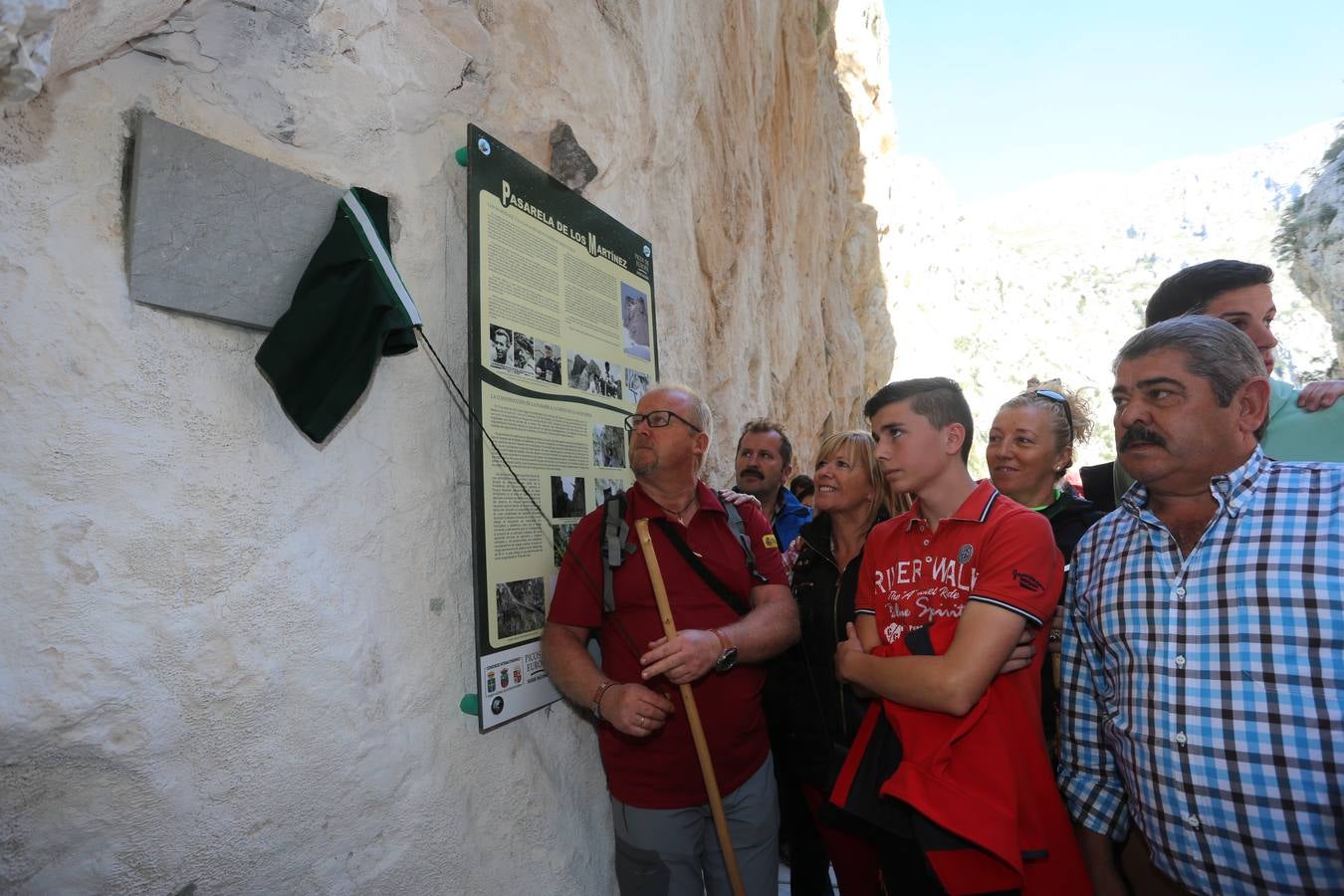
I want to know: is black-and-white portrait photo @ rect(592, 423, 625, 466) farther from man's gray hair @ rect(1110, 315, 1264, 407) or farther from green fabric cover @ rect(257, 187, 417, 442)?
man's gray hair @ rect(1110, 315, 1264, 407)

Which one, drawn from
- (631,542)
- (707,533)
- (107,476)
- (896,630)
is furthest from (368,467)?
(896,630)

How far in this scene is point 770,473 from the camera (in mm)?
4180

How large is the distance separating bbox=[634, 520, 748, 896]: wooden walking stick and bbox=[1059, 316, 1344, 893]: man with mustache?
112 cm

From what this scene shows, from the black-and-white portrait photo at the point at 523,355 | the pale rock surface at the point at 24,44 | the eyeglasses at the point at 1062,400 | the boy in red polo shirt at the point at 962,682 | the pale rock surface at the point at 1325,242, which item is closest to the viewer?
the pale rock surface at the point at 24,44

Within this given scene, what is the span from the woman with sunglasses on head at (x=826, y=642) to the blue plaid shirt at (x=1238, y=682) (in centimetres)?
104

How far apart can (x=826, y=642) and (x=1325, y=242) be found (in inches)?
1300

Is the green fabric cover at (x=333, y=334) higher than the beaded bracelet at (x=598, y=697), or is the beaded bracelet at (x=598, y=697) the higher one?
the green fabric cover at (x=333, y=334)

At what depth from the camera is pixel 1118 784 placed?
205 centimetres

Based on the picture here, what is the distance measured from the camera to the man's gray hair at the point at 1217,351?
181cm

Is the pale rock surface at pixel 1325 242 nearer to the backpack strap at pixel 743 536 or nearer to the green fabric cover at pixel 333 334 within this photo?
the backpack strap at pixel 743 536

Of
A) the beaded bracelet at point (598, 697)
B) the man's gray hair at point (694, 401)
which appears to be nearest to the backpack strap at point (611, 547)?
the beaded bracelet at point (598, 697)

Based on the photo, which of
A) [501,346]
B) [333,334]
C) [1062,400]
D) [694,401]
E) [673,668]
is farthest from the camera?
[1062,400]

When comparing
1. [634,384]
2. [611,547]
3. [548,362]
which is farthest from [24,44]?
[634,384]

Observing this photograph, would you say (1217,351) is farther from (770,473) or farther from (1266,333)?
(770,473)
